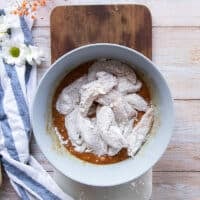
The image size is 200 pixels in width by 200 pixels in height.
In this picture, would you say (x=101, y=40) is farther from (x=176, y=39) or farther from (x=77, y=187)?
(x=77, y=187)

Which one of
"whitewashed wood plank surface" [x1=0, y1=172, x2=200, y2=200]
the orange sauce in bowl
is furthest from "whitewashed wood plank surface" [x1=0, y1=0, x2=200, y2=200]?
the orange sauce in bowl

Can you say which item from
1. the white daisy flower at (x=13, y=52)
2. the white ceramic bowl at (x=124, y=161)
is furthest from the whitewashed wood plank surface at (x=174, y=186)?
the white daisy flower at (x=13, y=52)

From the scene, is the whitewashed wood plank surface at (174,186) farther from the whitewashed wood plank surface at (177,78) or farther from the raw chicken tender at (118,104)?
the raw chicken tender at (118,104)

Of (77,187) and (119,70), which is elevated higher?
(119,70)

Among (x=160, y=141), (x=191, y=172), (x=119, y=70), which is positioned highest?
(x=119, y=70)

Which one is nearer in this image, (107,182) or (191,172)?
(107,182)

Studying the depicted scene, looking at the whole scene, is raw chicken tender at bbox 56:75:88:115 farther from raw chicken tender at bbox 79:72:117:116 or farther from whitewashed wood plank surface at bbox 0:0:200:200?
whitewashed wood plank surface at bbox 0:0:200:200

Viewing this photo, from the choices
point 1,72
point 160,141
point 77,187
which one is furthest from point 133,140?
point 1,72
